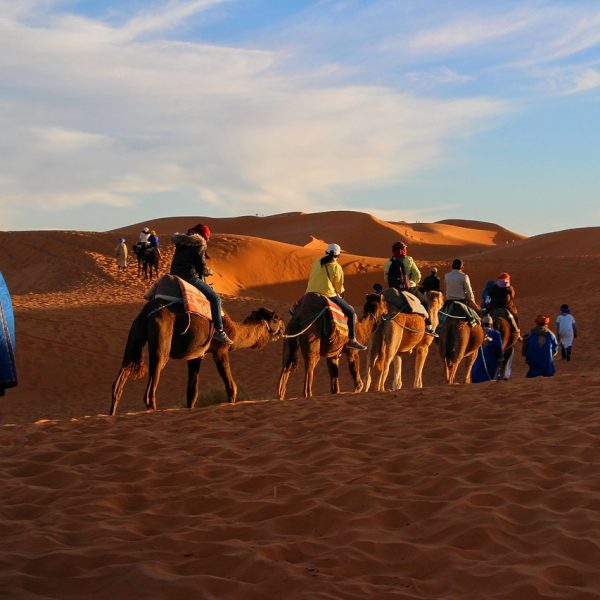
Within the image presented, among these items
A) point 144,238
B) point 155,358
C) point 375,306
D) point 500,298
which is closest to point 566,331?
point 500,298

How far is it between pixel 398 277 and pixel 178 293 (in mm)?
4878

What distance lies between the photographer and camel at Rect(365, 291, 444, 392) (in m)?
15.7

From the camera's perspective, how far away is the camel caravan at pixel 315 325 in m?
12.4

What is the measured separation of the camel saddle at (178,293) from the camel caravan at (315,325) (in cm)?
1

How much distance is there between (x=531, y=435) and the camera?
30.0 feet

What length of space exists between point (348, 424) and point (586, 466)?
8.91 feet

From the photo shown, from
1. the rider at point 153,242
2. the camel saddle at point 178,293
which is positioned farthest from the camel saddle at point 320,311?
the rider at point 153,242

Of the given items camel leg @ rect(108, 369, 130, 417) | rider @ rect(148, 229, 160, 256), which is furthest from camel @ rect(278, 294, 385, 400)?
rider @ rect(148, 229, 160, 256)

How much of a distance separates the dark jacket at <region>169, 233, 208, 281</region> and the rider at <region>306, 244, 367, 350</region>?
1.93 m

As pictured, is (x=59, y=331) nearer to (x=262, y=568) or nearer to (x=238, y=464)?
(x=238, y=464)

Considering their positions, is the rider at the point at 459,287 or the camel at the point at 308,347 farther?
the rider at the point at 459,287

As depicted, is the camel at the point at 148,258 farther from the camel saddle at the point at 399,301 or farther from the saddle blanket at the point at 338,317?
the saddle blanket at the point at 338,317

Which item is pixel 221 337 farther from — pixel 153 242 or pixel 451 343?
pixel 153 242

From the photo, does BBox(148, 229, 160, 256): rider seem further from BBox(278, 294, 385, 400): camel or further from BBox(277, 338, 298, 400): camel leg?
BBox(277, 338, 298, 400): camel leg
